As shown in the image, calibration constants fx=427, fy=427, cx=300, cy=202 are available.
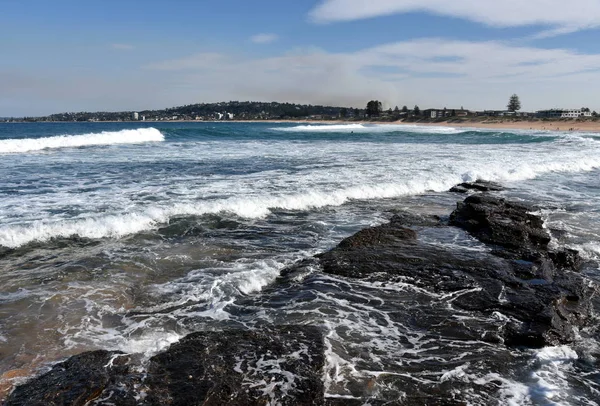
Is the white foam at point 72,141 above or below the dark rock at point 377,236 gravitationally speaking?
above

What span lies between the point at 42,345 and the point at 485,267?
242 inches

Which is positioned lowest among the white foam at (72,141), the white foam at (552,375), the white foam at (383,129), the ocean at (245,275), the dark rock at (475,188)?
the white foam at (552,375)

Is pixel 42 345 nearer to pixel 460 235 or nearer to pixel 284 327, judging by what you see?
pixel 284 327

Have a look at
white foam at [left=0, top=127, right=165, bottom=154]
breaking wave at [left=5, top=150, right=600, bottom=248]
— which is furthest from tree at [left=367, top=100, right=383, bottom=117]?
breaking wave at [left=5, top=150, right=600, bottom=248]

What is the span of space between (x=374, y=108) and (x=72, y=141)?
12922 cm

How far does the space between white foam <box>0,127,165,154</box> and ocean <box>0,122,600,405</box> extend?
15.0m

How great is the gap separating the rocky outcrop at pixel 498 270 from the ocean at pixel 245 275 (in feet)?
0.92

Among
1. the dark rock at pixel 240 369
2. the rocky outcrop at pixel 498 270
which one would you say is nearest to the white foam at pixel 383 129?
the rocky outcrop at pixel 498 270

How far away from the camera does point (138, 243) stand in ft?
27.4

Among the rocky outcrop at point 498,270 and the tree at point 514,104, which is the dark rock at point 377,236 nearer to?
the rocky outcrop at point 498,270

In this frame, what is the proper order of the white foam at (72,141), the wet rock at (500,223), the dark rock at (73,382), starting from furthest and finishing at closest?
1. the white foam at (72,141)
2. the wet rock at (500,223)
3. the dark rock at (73,382)

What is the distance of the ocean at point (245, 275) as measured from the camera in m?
4.26

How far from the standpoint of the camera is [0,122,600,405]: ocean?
14.0ft

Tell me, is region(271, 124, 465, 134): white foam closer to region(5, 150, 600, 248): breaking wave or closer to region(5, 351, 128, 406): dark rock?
region(5, 150, 600, 248): breaking wave
